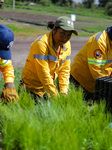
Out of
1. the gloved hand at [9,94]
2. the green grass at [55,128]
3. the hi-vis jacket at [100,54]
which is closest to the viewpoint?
the green grass at [55,128]

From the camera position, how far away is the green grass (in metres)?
2.49

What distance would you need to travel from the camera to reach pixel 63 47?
13.7ft

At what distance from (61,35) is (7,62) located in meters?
0.78

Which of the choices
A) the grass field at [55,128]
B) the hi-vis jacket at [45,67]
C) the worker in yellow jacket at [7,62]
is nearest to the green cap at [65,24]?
the hi-vis jacket at [45,67]

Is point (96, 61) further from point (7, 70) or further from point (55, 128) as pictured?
point (55, 128)

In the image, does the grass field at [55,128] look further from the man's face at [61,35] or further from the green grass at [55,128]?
the man's face at [61,35]

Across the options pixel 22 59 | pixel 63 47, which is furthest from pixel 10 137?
pixel 22 59

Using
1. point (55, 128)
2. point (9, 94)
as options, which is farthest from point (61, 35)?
point (55, 128)

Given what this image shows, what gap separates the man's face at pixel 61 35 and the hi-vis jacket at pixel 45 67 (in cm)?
9

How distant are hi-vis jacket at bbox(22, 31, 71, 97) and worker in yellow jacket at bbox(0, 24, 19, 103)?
0.34 meters

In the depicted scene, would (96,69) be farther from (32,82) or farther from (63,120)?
(63,120)

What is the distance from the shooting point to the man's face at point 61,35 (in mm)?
3752

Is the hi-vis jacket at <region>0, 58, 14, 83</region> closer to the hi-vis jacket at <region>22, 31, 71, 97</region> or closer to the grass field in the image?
the hi-vis jacket at <region>22, 31, 71, 97</region>

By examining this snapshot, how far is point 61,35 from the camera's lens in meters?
3.77
